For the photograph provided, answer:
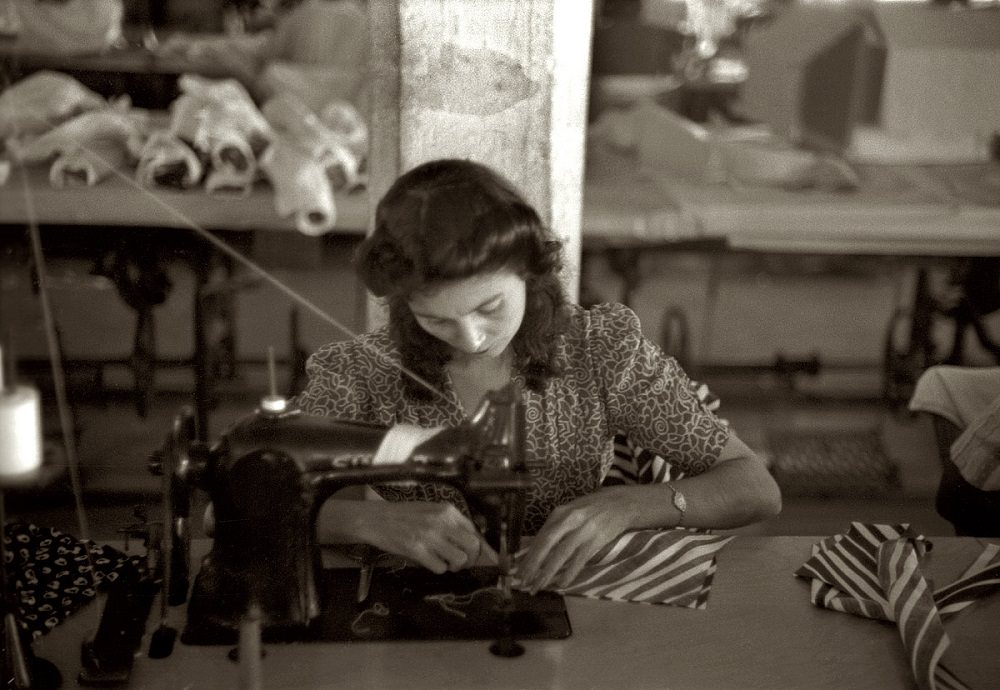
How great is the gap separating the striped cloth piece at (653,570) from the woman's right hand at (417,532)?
0.08 meters

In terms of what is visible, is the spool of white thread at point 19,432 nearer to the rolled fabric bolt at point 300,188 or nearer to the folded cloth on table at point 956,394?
the folded cloth on table at point 956,394

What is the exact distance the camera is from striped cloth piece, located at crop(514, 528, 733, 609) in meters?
1.33

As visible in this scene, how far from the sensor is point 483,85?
1.85 meters

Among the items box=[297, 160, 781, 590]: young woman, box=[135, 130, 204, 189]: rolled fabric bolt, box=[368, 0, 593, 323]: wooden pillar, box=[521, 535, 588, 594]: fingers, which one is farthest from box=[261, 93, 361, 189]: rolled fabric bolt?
box=[521, 535, 588, 594]: fingers

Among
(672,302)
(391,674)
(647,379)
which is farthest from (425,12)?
(672,302)

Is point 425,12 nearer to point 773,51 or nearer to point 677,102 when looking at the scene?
point 773,51

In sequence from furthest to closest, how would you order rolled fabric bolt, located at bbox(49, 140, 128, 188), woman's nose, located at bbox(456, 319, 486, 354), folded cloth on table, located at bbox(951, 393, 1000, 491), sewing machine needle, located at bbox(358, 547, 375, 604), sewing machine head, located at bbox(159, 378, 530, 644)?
rolled fabric bolt, located at bbox(49, 140, 128, 188)
folded cloth on table, located at bbox(951, 393, 1000, 491)
woman's nose, located at bbox(456, 319, 486, 354)
sewing machine needle, located at bbox(358, 547, 375, 604)
sewing machine head, located at bbox(159, 378, 530, 644)

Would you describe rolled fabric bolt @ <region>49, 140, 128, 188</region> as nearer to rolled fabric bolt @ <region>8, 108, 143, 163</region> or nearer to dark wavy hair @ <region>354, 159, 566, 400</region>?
rolled fabric bolt @ <region>8, 108, 143, 163</region>

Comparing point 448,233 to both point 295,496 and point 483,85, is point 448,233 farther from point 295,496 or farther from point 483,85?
point 483,85

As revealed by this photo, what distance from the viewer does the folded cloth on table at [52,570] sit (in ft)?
4.13

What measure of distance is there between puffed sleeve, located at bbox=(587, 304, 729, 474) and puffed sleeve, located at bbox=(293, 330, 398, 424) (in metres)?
0.33

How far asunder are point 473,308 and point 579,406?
0.35m

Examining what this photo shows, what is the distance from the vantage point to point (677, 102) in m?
4.88

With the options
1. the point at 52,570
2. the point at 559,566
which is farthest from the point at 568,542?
the point at 52,570
